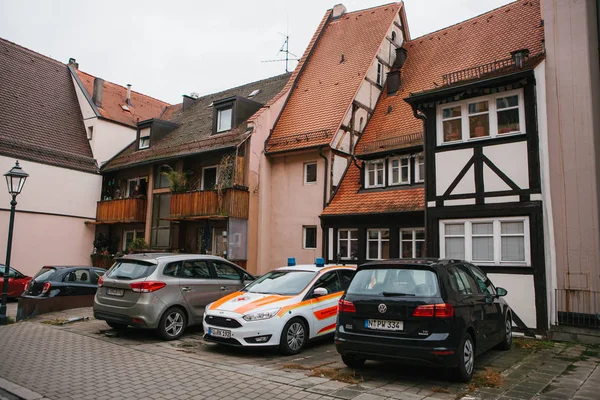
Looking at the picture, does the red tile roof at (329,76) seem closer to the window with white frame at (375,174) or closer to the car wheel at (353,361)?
the window with white frame at (375,174)

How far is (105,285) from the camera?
1012cm

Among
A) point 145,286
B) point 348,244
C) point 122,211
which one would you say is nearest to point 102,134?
point 122,211

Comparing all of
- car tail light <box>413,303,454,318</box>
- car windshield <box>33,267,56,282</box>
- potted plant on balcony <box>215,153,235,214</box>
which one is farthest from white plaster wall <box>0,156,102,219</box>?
car tail light <box>413,303,454,318</box>

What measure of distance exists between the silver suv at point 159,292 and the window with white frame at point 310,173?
9.24 m

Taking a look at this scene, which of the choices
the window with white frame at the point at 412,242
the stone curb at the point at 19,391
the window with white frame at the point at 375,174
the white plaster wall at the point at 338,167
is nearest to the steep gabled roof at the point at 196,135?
the white plaster wall at the point at 338,167

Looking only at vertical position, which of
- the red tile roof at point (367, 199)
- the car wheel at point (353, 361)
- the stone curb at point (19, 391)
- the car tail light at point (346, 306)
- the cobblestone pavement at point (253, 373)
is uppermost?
the red tile roof at point (367, 199)

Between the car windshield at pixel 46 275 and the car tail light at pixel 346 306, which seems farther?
the car windshield at pixel 46 275

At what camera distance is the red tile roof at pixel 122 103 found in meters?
28.9

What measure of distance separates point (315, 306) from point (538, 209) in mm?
5810

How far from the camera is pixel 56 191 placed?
24219 millimetres

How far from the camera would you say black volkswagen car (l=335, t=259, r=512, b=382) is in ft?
20.3

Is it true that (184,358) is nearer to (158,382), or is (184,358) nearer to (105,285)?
(158,382)

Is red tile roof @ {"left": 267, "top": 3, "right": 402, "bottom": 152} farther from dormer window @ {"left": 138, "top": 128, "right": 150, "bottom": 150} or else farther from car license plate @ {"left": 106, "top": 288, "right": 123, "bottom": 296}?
car license plate @ {"left": 106, "top": 288, "right": 123, "bottom": 296}

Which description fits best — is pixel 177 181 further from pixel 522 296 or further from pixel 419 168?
pixel 522 296
